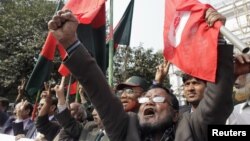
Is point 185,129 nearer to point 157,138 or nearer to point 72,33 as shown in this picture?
point 157,138

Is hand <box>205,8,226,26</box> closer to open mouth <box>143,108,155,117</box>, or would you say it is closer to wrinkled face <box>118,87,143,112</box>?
open mouth <box>143,108,155,117</box>

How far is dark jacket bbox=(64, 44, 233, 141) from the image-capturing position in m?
2.30

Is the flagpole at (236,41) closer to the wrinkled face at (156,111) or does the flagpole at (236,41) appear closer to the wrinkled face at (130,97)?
the wrinkled face at (156,111)

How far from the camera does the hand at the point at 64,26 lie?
217cm

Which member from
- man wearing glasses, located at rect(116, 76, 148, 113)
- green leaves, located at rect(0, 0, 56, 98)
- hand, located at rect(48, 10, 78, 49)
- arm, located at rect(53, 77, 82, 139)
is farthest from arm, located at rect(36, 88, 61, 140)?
green leaves, located at rect(0, 0, 56, 98)

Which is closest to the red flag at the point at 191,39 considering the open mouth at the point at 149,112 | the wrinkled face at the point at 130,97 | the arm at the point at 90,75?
the open mouth at the point at 149,112

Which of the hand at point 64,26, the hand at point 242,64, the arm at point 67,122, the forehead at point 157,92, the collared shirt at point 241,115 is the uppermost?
the hand at point 64,26

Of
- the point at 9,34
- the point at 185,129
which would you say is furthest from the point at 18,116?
the point at 9,34

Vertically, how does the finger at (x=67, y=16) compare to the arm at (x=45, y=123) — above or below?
above

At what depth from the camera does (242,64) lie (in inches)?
92.4

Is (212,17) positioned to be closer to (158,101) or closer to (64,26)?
(158,101)

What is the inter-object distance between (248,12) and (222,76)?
10062 millimetres

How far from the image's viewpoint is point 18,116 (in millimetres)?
5812

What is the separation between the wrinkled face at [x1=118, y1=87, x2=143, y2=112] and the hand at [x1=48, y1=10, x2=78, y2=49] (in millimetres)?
1988
